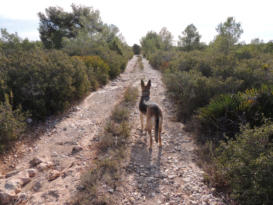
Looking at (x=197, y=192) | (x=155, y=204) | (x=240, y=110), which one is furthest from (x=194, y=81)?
(x=155, y=204)

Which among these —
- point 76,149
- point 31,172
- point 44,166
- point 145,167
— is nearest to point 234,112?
point 145,167

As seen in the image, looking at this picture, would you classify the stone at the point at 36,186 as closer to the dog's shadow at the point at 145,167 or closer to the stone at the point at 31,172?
the stone at the point at 31,172

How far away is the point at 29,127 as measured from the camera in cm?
547

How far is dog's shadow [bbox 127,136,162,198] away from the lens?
3.34 metres

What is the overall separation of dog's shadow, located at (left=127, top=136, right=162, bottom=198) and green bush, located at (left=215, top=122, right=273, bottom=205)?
1.30 m

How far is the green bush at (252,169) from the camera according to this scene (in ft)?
7.54

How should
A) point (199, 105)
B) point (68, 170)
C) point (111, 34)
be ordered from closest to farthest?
1. point (68, 170)
2. point (199, 105)
3. point (111, 34)

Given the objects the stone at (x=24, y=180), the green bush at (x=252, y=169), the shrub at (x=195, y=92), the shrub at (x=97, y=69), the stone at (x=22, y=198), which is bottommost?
the stone at (x=22, y=198)

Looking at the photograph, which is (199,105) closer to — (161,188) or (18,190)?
(161,188)

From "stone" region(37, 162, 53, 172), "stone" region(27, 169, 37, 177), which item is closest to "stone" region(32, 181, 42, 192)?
"stone" region(27, 169, 37, 177)

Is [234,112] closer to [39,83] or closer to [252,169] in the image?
[252,169]

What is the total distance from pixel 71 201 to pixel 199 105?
5050 mm

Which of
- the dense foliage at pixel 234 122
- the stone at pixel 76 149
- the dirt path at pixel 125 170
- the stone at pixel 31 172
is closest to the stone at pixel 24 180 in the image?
the dirt path at pixel 125 170

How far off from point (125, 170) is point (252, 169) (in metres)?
2.33
